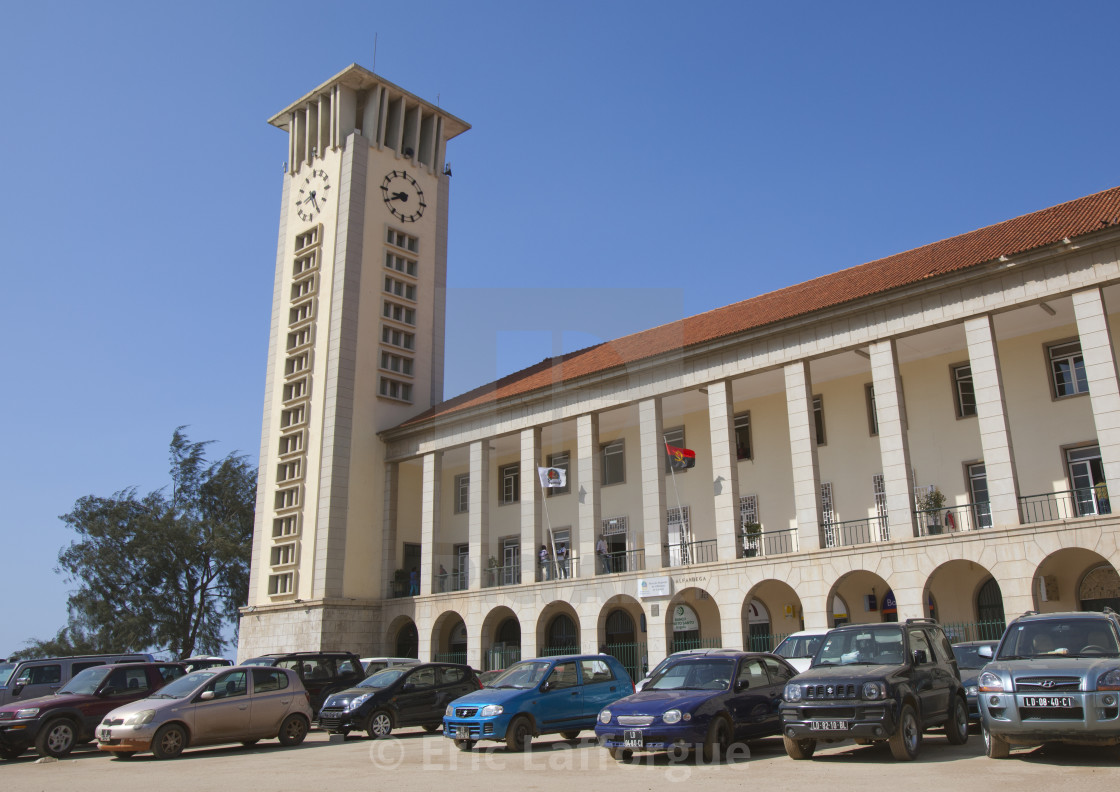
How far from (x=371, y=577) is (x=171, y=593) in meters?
19.6

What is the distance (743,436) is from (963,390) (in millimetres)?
7033

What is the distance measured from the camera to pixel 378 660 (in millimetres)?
22906

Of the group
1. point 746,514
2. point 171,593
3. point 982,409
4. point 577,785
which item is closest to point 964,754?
point 577,785

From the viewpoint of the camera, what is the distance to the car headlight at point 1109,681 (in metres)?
9.90

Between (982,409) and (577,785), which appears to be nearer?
(577,785)

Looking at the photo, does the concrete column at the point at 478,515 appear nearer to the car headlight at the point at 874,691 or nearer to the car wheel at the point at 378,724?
the car wheel at the point at 378,724

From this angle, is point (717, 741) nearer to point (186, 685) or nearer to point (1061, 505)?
point (186, 685)

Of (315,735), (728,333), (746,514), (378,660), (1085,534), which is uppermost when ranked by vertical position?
(728,333)

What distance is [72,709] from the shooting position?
16438 mm

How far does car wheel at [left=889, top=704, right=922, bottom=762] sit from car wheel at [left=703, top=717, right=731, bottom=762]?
6.94ft

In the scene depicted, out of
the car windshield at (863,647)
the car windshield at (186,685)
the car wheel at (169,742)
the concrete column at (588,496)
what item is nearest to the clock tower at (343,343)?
the concrete column at (588,496)

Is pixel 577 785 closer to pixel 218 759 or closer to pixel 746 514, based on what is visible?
pixel 218 759

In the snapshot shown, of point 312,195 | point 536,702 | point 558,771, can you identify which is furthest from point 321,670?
point 312,195

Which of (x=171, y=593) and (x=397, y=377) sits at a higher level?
(x=397, y=377)
